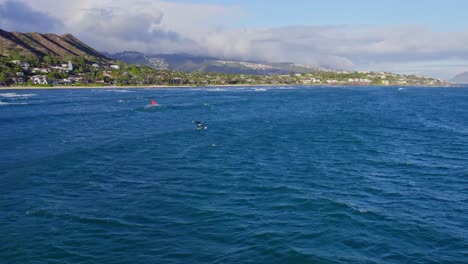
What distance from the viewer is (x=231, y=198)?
31.3 m

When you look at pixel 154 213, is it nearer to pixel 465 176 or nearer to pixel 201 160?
pixel 201 160

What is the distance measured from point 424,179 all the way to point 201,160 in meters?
23.3

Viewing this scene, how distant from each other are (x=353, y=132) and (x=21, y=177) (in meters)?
50.4

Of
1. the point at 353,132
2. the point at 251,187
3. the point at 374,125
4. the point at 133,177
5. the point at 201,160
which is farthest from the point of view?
the point at 374,125

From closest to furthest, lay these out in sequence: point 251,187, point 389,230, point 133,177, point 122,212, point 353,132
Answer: point 389,230 → point 122,212 → point 251,187 → point 133,177 → point 353,132

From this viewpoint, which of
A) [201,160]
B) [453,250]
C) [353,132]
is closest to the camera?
[453,250]

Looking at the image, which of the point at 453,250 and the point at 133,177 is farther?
the point at 133,177

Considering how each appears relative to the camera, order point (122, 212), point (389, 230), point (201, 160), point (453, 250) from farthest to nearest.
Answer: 1. point (201, 160)
2. point (122, 212)
3. point (389, 230)
4. point (453, 250)

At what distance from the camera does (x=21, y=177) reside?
36062 millimetres

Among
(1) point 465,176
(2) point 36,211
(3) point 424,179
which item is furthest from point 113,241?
(1) point 465,176

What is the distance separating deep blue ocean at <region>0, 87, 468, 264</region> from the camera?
2259 cm

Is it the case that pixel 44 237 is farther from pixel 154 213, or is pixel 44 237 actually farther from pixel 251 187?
pixel 251 187

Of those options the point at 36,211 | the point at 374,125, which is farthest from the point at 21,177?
the point at 374,125

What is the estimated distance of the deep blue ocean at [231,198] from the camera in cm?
2259
